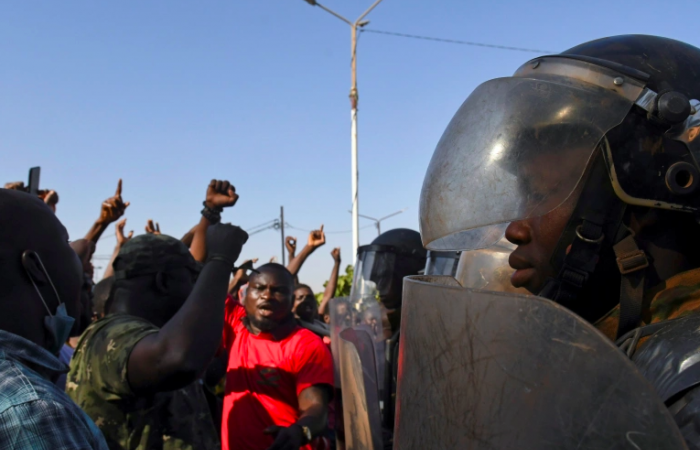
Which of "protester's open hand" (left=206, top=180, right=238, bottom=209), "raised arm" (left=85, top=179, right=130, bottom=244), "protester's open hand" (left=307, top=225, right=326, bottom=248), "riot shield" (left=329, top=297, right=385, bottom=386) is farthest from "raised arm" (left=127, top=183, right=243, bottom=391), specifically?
"protester's open hand" (left=307, top=225, right=326, bottom=248)

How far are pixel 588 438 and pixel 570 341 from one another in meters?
0.16

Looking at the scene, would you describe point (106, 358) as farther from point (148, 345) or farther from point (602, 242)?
point (602, 242)

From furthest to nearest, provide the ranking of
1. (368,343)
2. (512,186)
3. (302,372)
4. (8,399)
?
(302,372)
(368,343)
(512,186)
(8,399)

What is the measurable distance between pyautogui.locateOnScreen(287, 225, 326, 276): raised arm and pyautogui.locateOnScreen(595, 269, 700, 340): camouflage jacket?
5.68 metres

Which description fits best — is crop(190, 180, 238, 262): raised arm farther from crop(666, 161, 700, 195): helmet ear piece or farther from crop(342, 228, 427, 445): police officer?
crop(666, 161, 700, 195): helmet ear piece

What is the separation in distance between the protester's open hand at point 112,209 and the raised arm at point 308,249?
2.45 meters

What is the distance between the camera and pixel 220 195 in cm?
409

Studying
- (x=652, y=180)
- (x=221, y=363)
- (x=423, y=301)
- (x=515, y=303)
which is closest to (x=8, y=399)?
(x=423, y=301)

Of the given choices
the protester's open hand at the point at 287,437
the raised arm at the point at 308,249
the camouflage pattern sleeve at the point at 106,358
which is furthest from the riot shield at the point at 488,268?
the raised arm at the point at 308,249

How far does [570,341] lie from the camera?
1012 mm

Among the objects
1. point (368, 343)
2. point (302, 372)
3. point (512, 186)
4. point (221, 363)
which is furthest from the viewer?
point (221, 363)

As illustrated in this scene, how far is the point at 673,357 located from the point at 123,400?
2.42 meters

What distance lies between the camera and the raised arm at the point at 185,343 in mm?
2637

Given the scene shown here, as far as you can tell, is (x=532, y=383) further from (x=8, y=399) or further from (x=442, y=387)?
(x=8, y=399)
